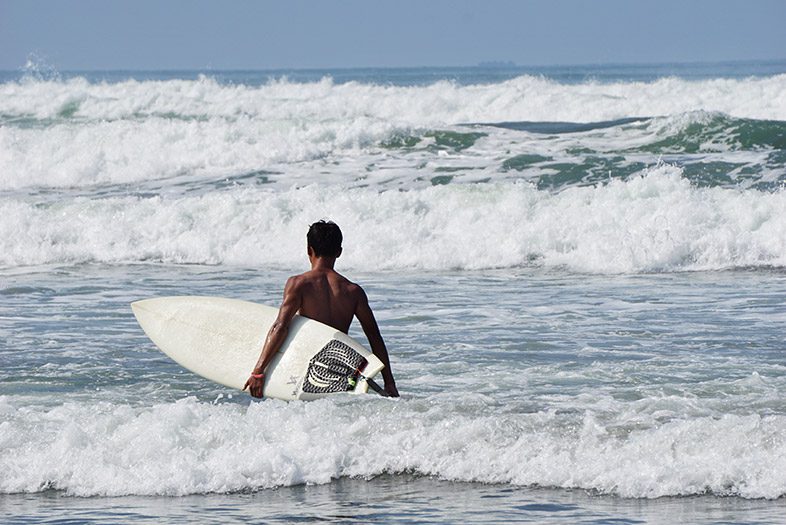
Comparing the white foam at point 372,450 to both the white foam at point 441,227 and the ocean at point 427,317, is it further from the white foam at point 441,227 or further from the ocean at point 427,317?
the white foam at point 441,227

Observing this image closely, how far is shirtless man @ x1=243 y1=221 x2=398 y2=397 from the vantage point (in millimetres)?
6016

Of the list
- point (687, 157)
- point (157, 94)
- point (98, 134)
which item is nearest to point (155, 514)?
point (687, 157)

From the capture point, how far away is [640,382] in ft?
23.0

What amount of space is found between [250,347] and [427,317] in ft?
9.35

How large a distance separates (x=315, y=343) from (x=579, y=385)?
1.69 metres

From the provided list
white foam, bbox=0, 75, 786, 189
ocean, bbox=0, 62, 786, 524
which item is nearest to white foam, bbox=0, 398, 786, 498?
ocean, bbox=0, 62, 786, 524

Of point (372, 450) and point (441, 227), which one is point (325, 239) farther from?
point (441, 227)

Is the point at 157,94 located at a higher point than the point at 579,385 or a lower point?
higher

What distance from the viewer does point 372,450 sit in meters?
5.69

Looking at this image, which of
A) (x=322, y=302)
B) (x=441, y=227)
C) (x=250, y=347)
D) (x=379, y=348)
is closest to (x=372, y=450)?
(x=379, y=348)

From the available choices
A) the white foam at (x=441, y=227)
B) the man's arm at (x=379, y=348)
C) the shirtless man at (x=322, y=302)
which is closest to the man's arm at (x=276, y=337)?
the shirtless man at (x=322, y=302)

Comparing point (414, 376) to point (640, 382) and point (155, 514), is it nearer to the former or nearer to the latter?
point (640, 382)

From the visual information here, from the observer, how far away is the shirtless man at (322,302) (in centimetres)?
602

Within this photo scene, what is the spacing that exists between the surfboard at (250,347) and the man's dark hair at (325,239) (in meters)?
0.37
